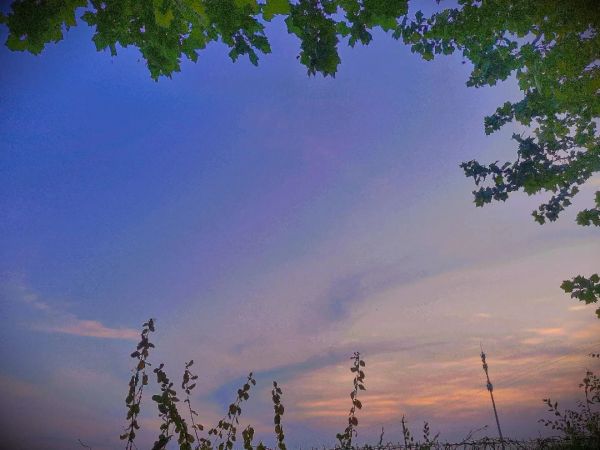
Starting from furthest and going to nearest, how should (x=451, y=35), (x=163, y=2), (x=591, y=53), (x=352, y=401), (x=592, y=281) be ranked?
(x=451, y=35) < (x=592, y=281) < (x=591, y=53) < (x=352, y=401) < (x=163, y=2)

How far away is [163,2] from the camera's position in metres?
2.91

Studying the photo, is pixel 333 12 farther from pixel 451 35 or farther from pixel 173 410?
pixel 173 410

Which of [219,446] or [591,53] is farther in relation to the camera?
[591,53]

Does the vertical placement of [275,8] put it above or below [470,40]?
below

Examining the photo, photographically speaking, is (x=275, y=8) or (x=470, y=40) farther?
(x=470, y=40)

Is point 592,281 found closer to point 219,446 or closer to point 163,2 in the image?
point 219,446

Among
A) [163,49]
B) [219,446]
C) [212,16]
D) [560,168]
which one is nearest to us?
[212,16]

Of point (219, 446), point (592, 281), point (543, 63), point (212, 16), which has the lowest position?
point (219, 446)

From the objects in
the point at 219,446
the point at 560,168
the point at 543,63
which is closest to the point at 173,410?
the point at 219,446

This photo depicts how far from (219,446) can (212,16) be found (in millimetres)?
4711

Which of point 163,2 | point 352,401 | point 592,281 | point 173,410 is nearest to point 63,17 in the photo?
point 163,2

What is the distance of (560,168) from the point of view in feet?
24.2

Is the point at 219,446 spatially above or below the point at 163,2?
below

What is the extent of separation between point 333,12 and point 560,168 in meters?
6.64
